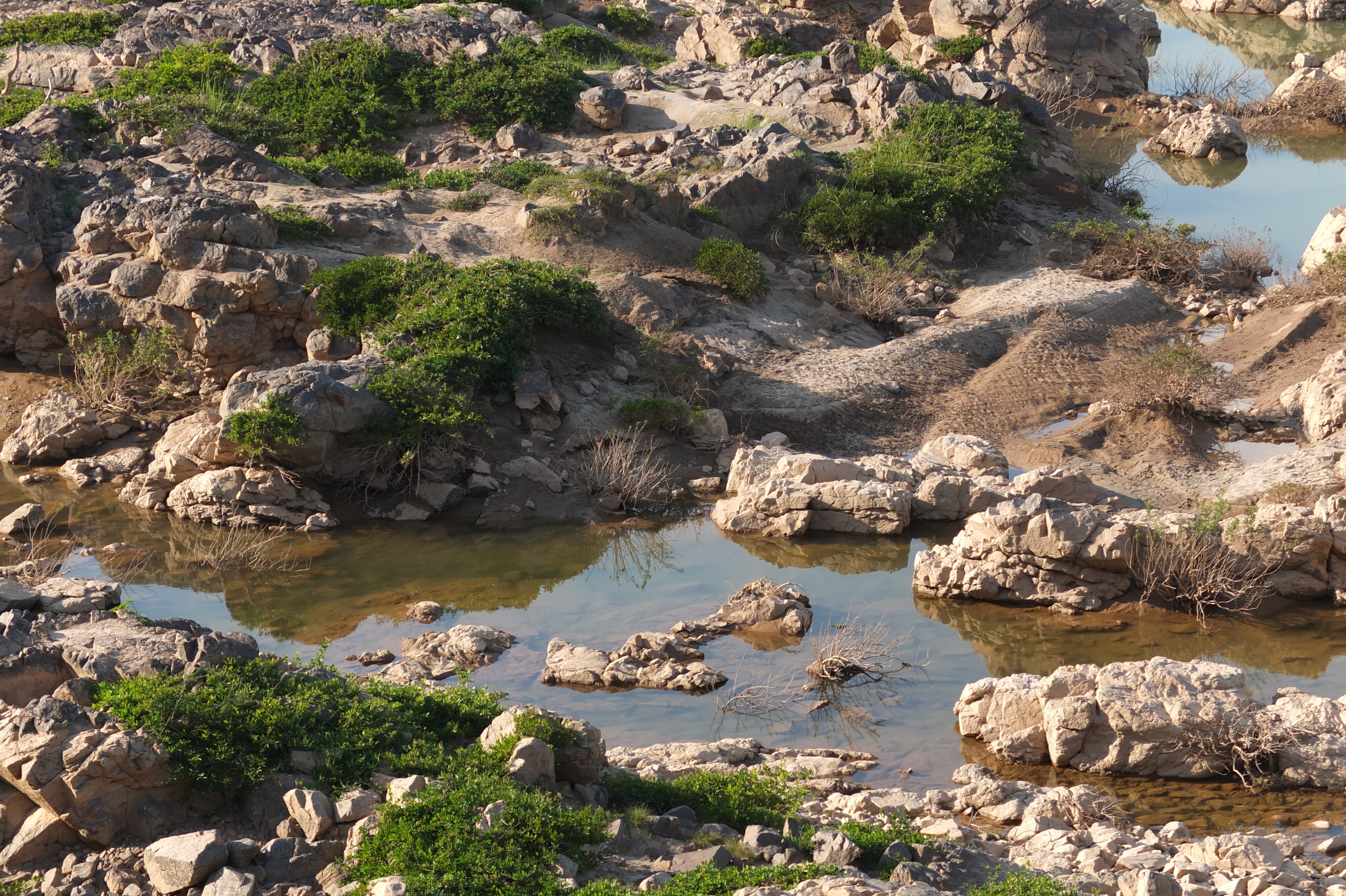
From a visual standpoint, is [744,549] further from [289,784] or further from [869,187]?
[869,187]

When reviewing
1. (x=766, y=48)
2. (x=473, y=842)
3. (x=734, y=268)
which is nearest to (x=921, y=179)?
(x=734, y=268)

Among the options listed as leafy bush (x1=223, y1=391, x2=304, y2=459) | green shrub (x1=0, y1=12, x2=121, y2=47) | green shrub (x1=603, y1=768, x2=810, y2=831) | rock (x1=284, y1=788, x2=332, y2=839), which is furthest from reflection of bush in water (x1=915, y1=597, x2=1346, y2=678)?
green shrub (x1=0, y1=12, x2=121, y2=47)

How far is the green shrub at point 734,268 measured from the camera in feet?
53.9

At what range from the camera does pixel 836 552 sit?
1203cm

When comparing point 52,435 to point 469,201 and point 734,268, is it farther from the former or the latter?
point 734,268

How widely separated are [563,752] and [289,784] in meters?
1.48

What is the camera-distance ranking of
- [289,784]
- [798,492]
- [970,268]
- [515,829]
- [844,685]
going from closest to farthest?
[515,829], [289,784], [844,685], [798,492], [970,268]

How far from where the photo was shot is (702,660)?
32.6 ft

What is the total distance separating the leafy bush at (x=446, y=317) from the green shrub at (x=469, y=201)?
105 inches

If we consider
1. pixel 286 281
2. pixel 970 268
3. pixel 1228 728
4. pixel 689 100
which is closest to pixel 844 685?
pixel 1228 728

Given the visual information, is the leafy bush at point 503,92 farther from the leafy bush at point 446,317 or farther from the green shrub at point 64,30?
the green shrub at point 64,30

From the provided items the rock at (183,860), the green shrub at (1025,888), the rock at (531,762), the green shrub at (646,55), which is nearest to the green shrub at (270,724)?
the rock at (531,762)

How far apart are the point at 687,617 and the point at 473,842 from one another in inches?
204

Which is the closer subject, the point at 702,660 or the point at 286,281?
the point at 702,660
